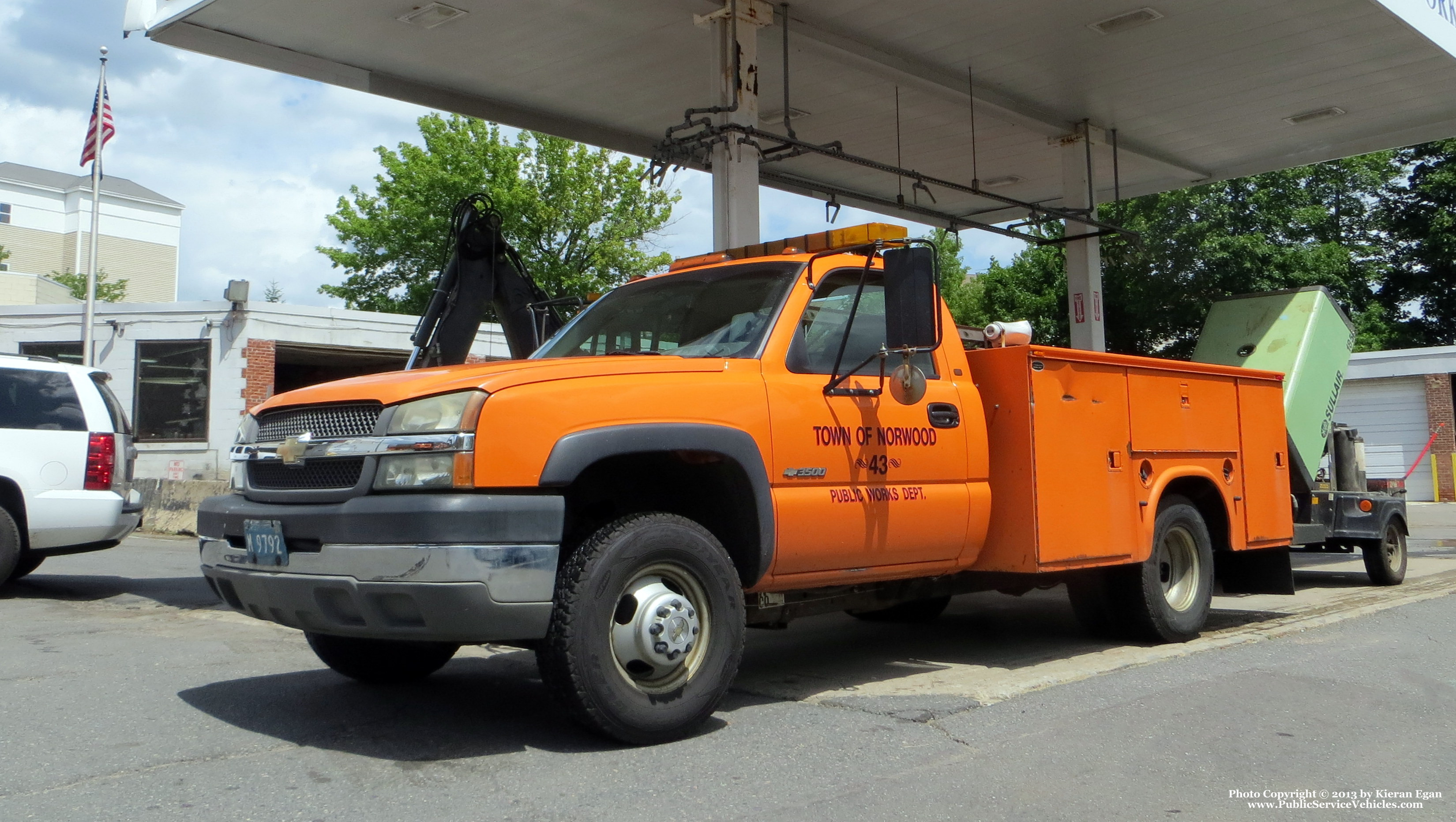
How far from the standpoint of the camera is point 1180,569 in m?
7.81

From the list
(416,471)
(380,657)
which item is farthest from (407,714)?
(416,471)

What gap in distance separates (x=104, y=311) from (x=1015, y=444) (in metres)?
23.2

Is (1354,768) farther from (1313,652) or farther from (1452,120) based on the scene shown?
(1452,120)

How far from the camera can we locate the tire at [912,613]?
861 cm

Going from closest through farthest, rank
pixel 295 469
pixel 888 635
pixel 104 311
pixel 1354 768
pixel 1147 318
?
pixel 1354 768 < pixel 295 469 < pixel 888 635 < pixel 104 311 < pixel 1147 318

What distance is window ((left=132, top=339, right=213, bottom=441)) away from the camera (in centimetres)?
2422

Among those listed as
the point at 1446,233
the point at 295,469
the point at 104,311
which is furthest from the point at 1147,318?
the point at 295,469

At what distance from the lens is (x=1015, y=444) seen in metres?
6.46

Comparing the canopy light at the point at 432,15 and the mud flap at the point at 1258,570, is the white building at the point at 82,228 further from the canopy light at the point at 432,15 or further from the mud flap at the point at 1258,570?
the mud flap at the point at 1258,570

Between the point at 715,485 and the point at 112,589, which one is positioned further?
the point at 112,589

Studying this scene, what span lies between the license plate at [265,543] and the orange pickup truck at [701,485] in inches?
0.7

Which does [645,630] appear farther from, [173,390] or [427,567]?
[173,390]

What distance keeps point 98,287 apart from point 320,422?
58.0 meters

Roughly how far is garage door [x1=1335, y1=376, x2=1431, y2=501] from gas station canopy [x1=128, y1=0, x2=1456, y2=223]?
1323 cm
